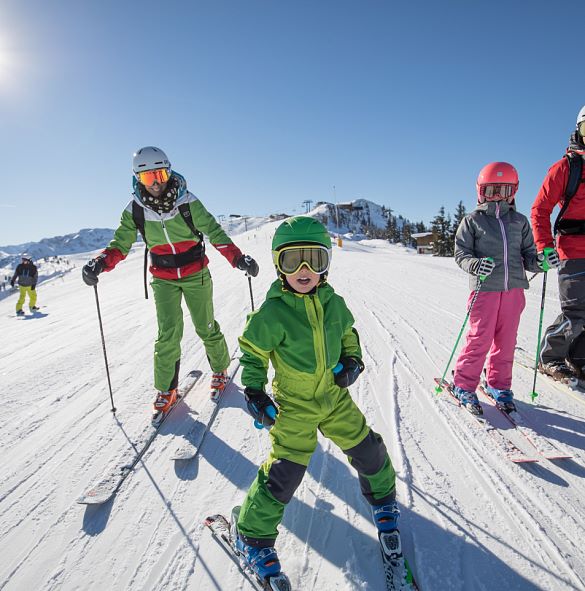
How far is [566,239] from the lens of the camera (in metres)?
3.75

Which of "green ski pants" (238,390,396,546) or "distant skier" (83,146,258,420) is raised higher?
"distant skier" (83,146,258,420)

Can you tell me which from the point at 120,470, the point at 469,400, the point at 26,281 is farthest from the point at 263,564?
the point at 26,281

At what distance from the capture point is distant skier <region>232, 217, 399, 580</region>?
1.97 meters

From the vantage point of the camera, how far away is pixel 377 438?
222cm

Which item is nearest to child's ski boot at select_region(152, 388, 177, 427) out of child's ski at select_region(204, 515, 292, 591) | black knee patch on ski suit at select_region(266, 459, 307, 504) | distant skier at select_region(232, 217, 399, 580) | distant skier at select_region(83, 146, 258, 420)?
distant skier at select_region(83, 146, 258, 420)

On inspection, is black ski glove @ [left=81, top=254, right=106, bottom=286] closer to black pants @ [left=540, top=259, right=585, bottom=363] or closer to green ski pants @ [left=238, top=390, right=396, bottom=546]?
green ski pants @ [left=238, top=390, right=396, bottom=546]

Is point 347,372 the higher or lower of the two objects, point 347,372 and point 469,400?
the higher

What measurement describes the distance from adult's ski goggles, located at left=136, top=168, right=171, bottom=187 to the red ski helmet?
3.18 metres

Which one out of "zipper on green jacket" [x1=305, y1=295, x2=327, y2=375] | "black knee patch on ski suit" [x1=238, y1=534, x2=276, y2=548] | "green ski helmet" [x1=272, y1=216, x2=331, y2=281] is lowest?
"black knee patch on ski suit" [x1=238, y1=534, x2=276, y2=548]

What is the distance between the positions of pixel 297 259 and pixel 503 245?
7.83 feet

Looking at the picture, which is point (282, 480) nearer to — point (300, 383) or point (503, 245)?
point (300, 383)

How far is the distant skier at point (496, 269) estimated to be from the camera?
3293mm

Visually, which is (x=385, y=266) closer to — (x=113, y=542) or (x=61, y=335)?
(x=61, y=335)

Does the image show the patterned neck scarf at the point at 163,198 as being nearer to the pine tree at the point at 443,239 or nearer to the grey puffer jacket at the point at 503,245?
the grey puffer jacket at the point at 503,245
